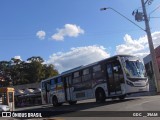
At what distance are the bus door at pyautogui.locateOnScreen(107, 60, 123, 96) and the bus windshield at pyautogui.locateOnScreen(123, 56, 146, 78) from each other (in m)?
0.48

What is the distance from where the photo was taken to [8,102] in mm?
26594

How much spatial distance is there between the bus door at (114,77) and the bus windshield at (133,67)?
48cm

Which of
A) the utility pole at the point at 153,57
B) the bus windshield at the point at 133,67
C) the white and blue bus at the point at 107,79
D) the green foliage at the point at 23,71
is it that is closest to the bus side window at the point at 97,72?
the white and blue bus at the point at 107,79

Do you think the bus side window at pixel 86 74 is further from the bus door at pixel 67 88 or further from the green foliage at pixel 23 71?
the green foliage at pixel 23 71

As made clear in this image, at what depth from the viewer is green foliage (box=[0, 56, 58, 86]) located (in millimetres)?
98000

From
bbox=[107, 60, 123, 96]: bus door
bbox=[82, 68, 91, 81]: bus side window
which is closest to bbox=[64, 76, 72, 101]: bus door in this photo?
bbox=[82, 68, 91, 81]: bus side window

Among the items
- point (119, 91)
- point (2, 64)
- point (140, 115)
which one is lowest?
point (140, 115)

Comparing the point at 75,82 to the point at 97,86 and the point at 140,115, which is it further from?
the point at 140,115

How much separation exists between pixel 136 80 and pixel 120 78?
1.12 m

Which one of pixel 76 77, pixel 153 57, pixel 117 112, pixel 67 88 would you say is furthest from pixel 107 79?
pixel 153 57

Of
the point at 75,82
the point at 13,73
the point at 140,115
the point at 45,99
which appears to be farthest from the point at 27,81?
the point at 140,115

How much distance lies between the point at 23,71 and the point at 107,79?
254ft

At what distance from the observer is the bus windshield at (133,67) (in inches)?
886

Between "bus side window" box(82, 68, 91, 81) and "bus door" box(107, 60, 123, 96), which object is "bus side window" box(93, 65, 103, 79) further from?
"bus door" box(107, 60, 123, 96)
